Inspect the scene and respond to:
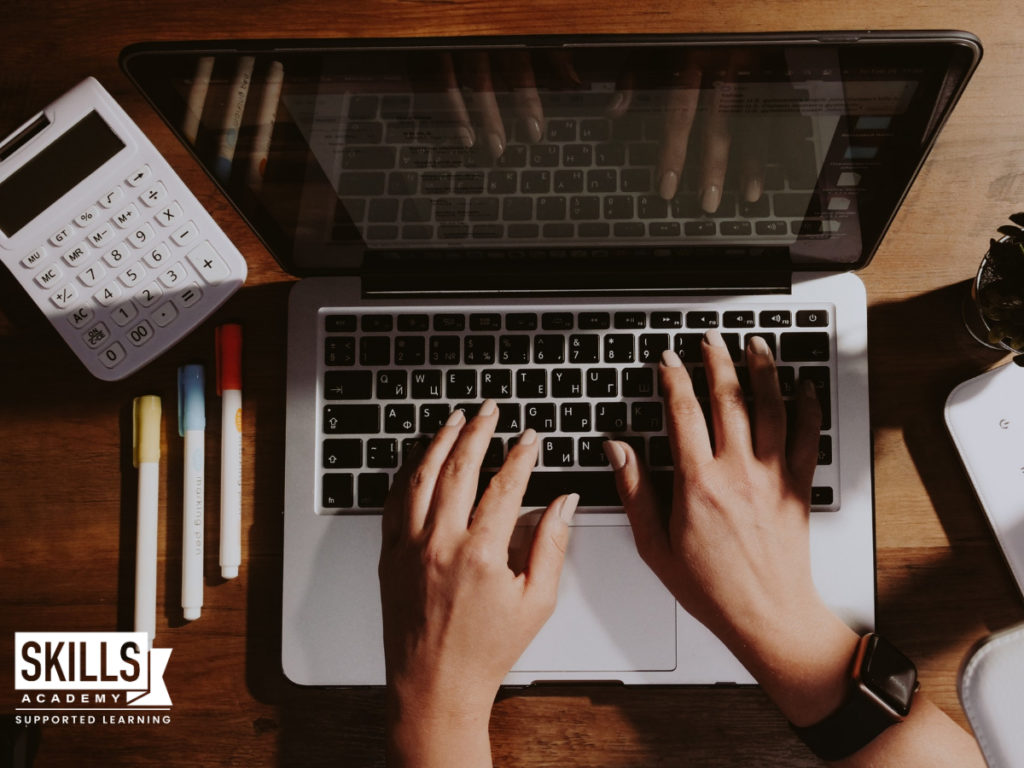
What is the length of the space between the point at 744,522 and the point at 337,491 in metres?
0.38

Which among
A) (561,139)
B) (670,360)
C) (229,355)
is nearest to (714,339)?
(670,360)

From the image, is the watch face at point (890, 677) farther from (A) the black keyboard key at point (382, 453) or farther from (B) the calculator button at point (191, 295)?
(B) the calculator button at point (191, 295)

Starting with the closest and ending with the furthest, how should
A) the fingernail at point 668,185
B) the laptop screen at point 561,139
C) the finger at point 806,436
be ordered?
the laptop screen at point 561,139
the fingernail at point 668,185
the finger at point 806,436

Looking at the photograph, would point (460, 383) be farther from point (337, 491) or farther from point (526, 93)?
point (526, 93)

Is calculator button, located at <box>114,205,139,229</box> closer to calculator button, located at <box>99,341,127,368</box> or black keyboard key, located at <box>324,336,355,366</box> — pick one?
calculator button, located at <box>99,341,127,368</box>

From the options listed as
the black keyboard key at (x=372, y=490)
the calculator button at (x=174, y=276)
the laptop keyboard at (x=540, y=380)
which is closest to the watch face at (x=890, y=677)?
the laptop keyboard at (x=540, y=380)

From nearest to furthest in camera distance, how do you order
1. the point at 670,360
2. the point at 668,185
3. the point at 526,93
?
the point at 526,93, the point at 668,185, the point at 670,360

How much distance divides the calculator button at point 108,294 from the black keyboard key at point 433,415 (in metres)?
0.31

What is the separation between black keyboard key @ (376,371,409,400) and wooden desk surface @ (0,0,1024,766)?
0.12 meters

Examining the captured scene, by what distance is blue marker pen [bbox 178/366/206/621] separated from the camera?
670 mm

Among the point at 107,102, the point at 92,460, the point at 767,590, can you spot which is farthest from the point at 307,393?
→ the point at 767,590

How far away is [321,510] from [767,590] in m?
0.41

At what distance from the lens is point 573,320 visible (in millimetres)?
659

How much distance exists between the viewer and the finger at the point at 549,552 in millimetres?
626
